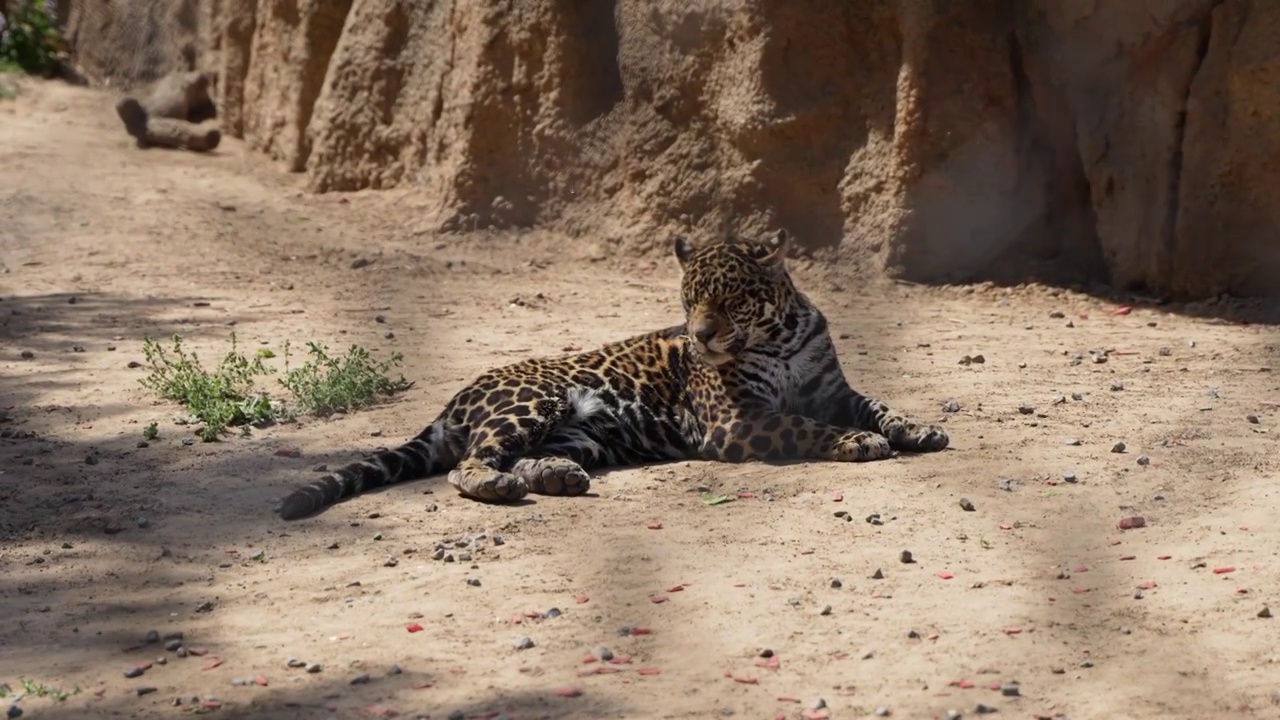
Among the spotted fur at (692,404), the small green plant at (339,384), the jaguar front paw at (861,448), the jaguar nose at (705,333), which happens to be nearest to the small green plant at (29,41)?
the small green plant at (339,384)

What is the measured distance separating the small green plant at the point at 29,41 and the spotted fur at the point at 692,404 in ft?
46.1

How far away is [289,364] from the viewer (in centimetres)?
1012

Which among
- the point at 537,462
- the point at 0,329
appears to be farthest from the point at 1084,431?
the point at 0,329

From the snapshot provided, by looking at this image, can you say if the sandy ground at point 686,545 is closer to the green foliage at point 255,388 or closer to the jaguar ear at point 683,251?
the green foliage at point 255,388

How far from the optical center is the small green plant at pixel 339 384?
29.9ft

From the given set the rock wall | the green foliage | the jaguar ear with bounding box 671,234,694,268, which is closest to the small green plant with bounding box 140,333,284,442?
the green foliage

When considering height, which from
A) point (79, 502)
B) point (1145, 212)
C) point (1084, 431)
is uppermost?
point (1145, 212)

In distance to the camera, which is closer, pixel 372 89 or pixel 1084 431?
pixel 1084 431

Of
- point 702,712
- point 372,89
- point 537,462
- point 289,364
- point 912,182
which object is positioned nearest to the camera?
point 702,712

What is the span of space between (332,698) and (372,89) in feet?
33.5

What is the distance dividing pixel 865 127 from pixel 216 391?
17.3 feet

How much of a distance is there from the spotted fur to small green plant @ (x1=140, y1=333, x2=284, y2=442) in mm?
1328

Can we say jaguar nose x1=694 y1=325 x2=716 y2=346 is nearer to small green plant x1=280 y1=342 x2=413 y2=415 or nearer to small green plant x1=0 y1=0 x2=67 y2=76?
small green plant x1=280 y1=342 x2=413 y2=415

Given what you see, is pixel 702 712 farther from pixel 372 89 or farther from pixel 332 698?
pixel 372 89
